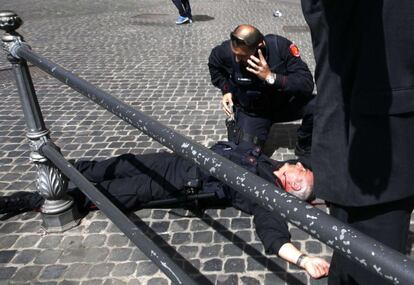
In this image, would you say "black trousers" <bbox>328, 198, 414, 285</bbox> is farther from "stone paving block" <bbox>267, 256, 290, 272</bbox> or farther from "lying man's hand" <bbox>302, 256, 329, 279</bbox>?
Answer: "stone paving block" <bbox>267, 256, 290, 272</bbox>

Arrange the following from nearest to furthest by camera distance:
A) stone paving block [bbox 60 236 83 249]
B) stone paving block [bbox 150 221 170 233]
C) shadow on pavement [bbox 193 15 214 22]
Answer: stone paving block [bbox 60 236 83 249] → stone paving block [bbox 150 221 170 233] → shadow on pavement [bbox 193 15 214 22]

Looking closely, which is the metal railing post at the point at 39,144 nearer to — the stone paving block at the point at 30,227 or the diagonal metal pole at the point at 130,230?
the stone paving block at the point at 30,227

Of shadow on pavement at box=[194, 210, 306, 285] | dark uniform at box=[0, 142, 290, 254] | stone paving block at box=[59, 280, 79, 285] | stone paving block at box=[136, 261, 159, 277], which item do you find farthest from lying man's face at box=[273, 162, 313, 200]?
stone paving block at box=[59, 280, 79, 285]

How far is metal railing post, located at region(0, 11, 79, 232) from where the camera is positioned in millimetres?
2842

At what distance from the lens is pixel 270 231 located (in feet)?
9.60

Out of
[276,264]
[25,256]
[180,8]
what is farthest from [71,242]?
[180,8]

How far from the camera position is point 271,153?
440cm

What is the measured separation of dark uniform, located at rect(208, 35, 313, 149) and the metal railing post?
1.64 m

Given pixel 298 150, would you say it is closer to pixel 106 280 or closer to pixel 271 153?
pixel 271 153

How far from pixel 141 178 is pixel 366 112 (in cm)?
223

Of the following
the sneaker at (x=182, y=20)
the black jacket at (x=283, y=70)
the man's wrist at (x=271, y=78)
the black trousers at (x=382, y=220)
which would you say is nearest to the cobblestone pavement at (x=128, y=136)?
the sneaker at (x=182, y=20)

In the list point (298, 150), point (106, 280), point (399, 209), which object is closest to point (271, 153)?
point (298, 150)

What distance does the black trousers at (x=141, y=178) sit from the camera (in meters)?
3.38

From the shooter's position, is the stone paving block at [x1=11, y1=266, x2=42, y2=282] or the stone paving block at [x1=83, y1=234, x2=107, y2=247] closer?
the stone paving block at [x1=11, y1=266, x2=42, y2=282]
